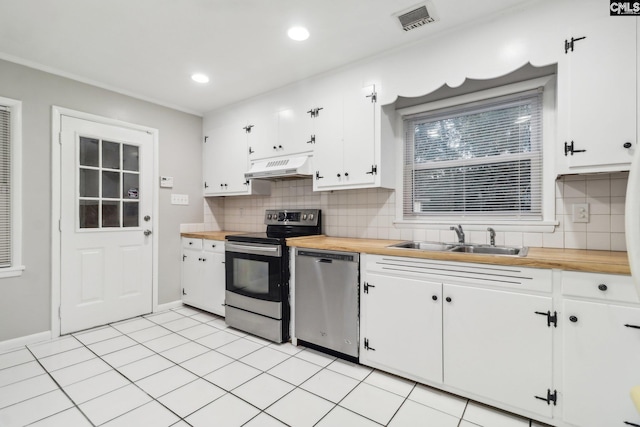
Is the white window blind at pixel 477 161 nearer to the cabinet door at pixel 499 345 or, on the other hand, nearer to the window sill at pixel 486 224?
Result: the window sill at pixel 486 224

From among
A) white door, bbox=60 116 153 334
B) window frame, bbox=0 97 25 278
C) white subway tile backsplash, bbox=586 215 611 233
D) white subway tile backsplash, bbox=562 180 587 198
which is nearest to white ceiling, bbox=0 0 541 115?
window frame, bbox=0 97 25 278

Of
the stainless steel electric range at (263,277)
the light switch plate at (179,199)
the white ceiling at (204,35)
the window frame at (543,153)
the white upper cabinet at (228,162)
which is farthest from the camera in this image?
the light switch plate at (179,199)

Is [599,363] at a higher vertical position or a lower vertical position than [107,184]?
lower

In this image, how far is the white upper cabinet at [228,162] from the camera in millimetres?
3604

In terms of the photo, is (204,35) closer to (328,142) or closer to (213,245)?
(328,142)

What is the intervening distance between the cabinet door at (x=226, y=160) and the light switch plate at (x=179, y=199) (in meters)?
0.25

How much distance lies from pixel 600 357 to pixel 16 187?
4.25 m

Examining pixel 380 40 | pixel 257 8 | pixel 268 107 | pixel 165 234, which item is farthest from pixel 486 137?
pixel 165 234

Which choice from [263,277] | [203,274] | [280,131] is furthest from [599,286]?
[203,274]

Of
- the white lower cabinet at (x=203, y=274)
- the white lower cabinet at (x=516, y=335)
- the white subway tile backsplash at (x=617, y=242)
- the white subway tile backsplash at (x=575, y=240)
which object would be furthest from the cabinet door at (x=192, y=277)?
the white subway tile backsplash at (x=617, y=242)

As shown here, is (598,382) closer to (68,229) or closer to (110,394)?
(110,394)

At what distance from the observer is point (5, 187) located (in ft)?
8.59

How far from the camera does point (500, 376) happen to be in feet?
5.76

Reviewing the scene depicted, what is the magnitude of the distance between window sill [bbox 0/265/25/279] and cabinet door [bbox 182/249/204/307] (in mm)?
1458
